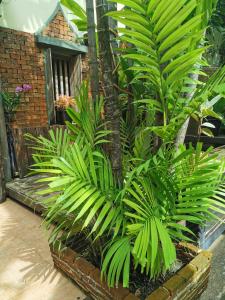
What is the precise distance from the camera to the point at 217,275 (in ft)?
5.40

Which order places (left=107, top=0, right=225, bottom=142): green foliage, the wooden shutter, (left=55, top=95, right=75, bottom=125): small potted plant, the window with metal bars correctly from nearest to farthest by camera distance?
(left=107, top=0, right=225, bottom=142): green foliage, (left=55, top=95, right=75, bottom=125): small potted plant, the window with metal bars, the wooden shutter

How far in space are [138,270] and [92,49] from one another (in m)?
1.21

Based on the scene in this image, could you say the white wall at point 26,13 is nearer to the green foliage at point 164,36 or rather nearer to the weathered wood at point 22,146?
the weathered wood at point 22,146

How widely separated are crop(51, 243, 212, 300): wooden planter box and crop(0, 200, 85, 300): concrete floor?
0.10 metres

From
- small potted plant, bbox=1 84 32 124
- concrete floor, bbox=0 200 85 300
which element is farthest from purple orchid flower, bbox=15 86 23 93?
concrete floor, bbox=0 200 85 300

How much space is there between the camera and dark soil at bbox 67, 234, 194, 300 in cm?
121

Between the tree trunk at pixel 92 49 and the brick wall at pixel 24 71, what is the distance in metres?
2.53

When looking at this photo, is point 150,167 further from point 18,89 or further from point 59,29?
point 59,29

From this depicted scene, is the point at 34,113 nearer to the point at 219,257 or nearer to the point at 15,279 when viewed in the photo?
the point at 15,279

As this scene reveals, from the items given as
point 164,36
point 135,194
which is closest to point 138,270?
point 135,194

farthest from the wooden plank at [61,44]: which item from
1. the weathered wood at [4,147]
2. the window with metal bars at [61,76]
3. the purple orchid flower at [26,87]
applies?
the weathered wood at [4,147]

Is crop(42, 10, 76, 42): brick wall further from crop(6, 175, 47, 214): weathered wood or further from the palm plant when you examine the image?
the palm plant

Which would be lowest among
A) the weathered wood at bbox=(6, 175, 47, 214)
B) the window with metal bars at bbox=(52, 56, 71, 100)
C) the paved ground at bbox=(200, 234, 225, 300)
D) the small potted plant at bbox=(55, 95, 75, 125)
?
the paved ground at bbox=(200, 234, 225, 300)

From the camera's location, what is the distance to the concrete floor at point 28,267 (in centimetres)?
142
